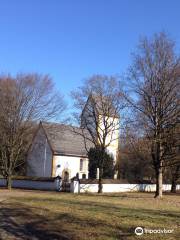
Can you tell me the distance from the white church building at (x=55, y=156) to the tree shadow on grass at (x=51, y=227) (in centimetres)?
3712

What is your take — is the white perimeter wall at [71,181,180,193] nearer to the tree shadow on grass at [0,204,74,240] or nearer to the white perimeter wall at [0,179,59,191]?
the white perimeter wall at [0,179,59,191]

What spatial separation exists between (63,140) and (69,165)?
13.1ft

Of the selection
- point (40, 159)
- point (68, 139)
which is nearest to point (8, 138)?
point (40, 159)

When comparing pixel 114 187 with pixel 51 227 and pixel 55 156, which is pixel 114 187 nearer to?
pixel 55 156

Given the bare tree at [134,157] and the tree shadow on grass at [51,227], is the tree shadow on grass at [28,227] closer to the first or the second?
the tree shadow on grass at [51,227]

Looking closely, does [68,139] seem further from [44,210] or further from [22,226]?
[22,226]

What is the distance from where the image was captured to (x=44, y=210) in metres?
19.0

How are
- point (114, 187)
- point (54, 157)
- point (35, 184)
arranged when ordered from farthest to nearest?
point (54, 157) < point (114, 187) < point (35, 184)

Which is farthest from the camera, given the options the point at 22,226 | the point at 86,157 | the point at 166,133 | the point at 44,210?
the point at 86,157

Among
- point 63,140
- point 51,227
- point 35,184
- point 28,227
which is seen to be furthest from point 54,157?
point 51,227

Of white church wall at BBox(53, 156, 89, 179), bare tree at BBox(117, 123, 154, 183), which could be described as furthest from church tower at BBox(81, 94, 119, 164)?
white church wall at BBox(53, 156, 89, 179)

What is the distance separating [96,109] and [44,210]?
26.4 meters

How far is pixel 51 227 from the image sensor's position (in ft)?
45.9

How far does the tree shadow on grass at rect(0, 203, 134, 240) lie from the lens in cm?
1238
